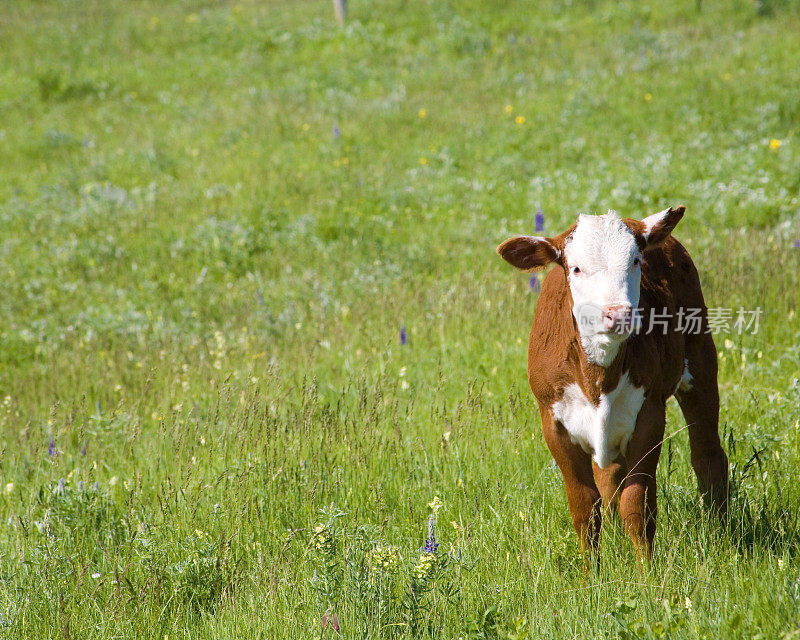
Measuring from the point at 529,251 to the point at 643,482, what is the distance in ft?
3.89

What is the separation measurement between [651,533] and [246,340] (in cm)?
471

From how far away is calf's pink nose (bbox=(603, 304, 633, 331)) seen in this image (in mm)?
2869

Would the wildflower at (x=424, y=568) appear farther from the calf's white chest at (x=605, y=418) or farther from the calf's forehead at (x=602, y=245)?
the calf's forehead at (x=602, y=245)

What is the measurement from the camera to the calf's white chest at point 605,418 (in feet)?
10.8

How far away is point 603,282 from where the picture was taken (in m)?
3.04

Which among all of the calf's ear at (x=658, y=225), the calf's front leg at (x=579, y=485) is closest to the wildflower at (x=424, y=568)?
the calf's front leg at (x=579, y=485)

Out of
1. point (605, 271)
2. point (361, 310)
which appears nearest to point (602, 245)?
point (605, 271)

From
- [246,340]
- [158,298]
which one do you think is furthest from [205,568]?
[158,298]

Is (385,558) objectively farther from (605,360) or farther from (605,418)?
(605,360)

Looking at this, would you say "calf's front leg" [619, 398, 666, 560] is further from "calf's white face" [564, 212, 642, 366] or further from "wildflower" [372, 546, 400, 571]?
"wildflower" [372, 546, 400, 571]

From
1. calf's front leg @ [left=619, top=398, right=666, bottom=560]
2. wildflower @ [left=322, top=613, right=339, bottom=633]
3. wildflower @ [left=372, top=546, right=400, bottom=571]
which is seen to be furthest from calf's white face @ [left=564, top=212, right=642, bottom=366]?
wildflower @ [left=322, top=613, right=339, bottom=633]

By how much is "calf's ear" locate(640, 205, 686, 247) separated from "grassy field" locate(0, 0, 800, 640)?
3.91ft

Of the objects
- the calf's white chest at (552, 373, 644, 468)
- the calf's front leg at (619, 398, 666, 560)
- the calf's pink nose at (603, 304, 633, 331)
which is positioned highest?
the calf's pink nose at (603, 304, 633, 331)

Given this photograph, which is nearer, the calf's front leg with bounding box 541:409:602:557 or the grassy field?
the grassy field
